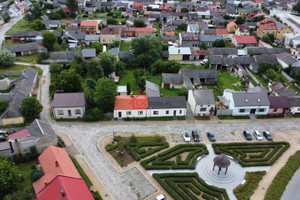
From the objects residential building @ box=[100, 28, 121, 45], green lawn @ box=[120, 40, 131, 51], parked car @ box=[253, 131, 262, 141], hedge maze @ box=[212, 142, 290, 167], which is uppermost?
residential building @ box=[100, 28, 121, 45]

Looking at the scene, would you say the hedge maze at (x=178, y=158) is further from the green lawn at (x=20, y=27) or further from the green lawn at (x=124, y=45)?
the green lawn at (x=20, y=27)

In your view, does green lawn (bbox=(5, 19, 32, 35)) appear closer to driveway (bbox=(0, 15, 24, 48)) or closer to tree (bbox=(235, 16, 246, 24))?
driveway (bbox=(0, 15, 24, 48))

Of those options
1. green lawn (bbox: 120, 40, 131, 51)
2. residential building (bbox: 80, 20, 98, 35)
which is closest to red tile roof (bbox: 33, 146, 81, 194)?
green lawn (bbox: 120, 40, 131, 51)

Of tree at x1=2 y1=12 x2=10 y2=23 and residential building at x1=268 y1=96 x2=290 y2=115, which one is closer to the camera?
residential building at x1=268 y1=96 x2=290 y2=115

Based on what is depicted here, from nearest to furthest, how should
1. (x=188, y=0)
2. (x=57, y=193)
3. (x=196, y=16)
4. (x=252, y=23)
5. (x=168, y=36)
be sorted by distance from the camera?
(x=57, y=193), (x=168, y=36), (x=252, y=23), (x=196, y=16), (x=188, y=0)

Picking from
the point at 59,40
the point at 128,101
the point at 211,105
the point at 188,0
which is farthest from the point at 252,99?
the point at 188,0

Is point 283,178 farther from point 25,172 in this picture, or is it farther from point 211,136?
point 25,172

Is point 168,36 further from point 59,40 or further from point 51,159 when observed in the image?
point 51,159

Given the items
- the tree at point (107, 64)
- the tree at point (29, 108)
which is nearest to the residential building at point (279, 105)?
the tree at point (107, 64)
